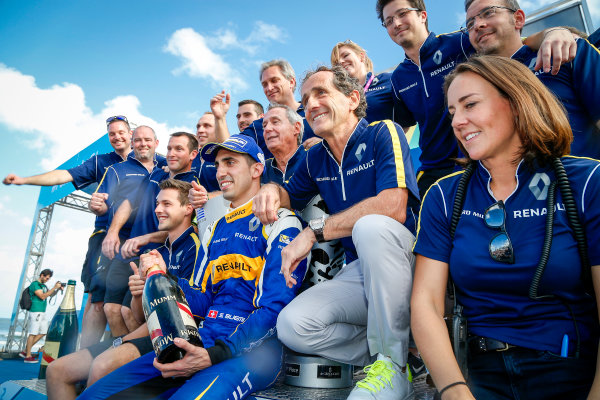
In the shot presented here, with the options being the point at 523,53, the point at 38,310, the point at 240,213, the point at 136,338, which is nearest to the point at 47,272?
the point at 38,310

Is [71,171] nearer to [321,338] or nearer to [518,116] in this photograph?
[321,338]

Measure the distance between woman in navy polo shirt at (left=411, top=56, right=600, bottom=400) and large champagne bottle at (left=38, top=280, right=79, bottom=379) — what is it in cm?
369

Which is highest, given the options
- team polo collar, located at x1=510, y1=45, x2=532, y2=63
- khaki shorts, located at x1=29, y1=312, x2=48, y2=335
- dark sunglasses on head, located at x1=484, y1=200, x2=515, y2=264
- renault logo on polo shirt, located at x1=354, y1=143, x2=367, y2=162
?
team polo collar, located at x1=510, y1=45, x2=532, y2=63

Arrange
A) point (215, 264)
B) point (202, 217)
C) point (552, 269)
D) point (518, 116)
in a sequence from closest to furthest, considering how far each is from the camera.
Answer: point (552, 269)
point (518, 116)
point (215, 264)
point (202, 217)

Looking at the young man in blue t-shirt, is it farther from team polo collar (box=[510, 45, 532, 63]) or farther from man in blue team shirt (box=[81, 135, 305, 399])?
team polo collar (box=[510, 45, 532, 63])

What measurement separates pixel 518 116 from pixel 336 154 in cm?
120

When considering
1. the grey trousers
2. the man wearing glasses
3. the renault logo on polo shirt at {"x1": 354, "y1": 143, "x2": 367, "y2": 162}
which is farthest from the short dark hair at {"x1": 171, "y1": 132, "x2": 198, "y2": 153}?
the grey trousers

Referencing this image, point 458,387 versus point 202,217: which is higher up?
point 202,217

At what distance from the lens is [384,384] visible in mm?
1430

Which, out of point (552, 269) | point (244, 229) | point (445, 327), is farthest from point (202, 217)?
point (552, 269)

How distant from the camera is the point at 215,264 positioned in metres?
2.26

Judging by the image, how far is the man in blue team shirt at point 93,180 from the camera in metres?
4.07

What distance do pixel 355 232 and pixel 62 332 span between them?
354 centimetres

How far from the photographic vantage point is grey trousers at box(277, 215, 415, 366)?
5.16 feet
